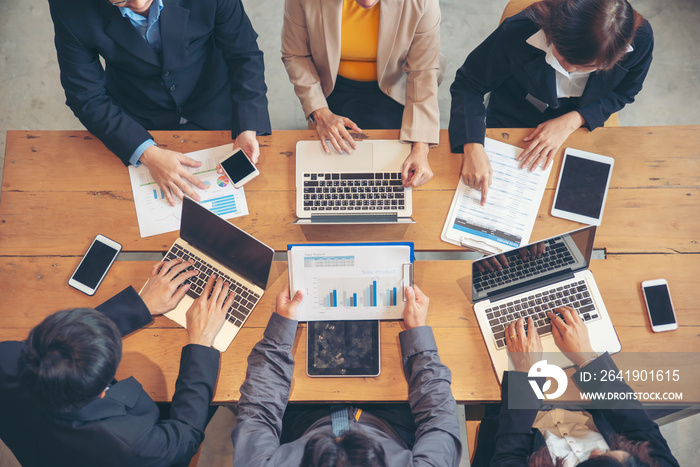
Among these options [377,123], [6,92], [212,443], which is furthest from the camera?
[6,92]

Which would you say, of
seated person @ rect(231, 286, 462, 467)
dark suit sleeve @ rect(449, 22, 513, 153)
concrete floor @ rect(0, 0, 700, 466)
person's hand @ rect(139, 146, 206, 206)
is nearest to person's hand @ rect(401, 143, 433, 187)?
dark suit sleeve @ rect(449, 22, 513, 153)

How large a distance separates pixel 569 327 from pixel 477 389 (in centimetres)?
36

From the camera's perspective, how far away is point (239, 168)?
164 centimetres

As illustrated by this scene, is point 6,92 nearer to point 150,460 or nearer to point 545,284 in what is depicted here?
point 150,460

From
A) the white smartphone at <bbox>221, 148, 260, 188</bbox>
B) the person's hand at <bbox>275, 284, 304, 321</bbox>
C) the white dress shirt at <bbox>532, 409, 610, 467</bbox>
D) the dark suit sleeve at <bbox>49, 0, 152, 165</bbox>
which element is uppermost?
the dark suit sleeve at <bbox>49, 0, 152, 165</bbox>

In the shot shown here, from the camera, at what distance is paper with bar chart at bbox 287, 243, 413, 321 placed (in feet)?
4.82

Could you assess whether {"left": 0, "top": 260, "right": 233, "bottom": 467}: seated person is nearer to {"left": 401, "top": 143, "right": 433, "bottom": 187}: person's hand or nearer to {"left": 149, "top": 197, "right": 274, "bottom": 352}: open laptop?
{"left": 149, "top": 197, "right": 274, "bottom": 352}: open laptop

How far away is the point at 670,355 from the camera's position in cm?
151

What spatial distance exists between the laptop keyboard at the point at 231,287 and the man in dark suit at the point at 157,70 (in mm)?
205

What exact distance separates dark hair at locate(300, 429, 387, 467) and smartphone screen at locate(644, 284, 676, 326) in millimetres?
1017

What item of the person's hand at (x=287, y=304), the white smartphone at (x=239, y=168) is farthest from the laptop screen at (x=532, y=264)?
the white smartphone at (x=239, y=168)

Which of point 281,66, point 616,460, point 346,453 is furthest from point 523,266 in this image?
point 281,66

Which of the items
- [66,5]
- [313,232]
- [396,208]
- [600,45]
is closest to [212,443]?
[313,232]

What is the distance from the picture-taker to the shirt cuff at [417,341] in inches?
57.1
